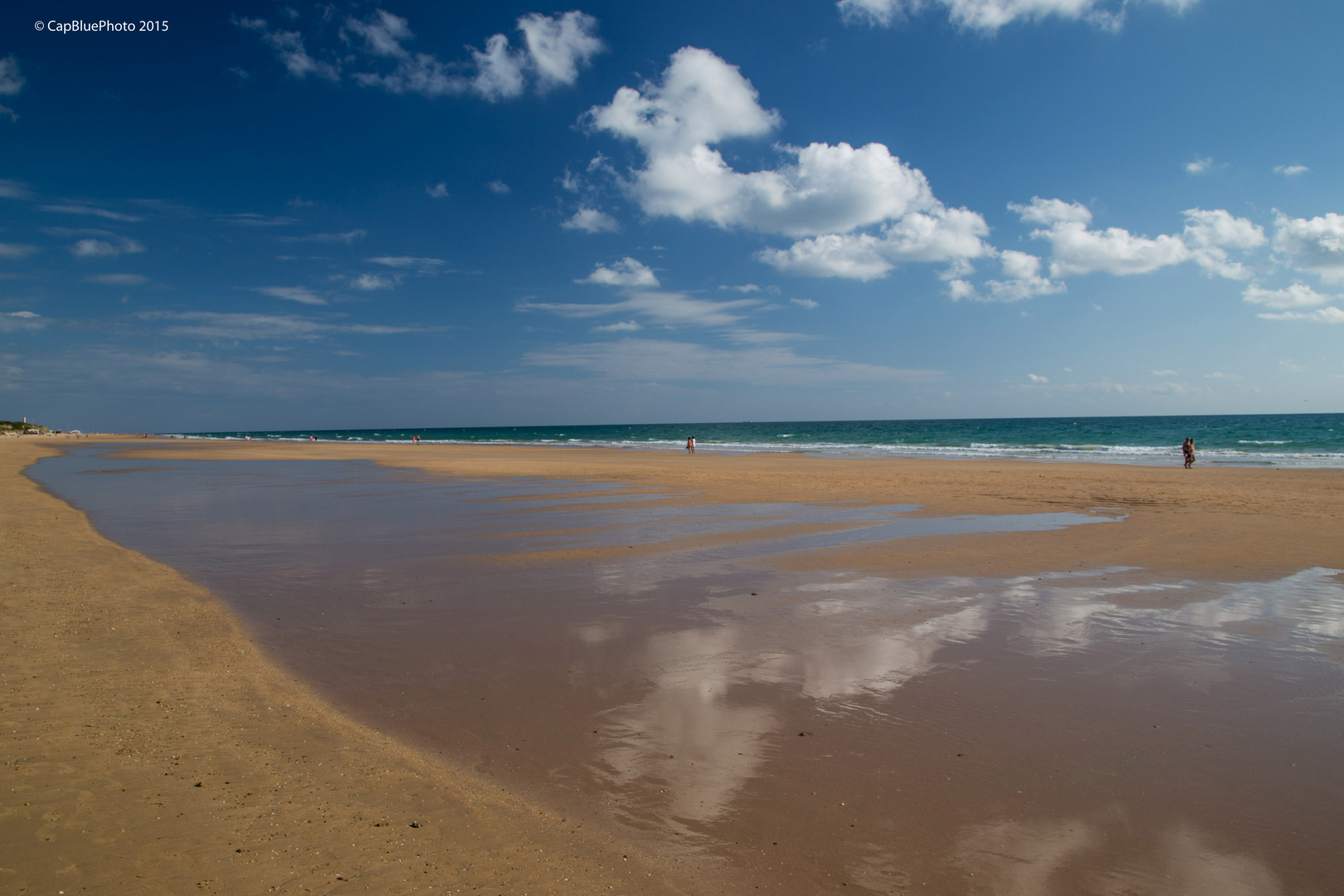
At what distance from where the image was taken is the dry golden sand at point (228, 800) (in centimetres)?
331

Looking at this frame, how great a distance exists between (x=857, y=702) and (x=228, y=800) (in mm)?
4480

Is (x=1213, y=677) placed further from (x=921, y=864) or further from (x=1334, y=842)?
(x=921, y=864)

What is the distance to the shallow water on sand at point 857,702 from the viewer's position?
12.1ft

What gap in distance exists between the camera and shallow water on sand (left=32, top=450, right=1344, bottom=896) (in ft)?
12.1

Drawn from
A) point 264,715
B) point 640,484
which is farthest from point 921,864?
point 640,484

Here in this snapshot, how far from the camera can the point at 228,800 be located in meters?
3.91

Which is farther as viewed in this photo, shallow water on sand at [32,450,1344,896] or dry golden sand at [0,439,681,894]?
shallow water on sand at [32,450,1344,896]

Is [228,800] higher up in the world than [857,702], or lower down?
higher up

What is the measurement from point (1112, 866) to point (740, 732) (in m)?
2.33

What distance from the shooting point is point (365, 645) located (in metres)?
6.84

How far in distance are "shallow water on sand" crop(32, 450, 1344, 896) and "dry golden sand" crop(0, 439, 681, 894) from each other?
0.36 meters

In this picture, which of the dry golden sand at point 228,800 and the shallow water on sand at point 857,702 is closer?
the dry golden sand at point 228,800

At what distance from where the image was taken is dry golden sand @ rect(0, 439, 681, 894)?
3.31m

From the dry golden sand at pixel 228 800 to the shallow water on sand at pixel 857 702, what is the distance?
0.36 m
